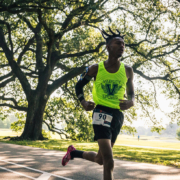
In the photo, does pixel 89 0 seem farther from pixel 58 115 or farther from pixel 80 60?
pixel 58 115

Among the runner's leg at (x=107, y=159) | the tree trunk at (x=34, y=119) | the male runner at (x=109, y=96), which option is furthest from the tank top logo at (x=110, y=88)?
the tree trunk at (x=34, y=119)

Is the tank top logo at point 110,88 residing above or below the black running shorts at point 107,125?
above

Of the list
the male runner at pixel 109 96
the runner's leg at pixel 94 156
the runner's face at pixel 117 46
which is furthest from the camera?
the runner's leg at pixel 94 156

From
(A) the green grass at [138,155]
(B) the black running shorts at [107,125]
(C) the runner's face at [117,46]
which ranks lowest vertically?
(A) the green grass at [138,155]

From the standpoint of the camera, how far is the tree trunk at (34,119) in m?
17.6

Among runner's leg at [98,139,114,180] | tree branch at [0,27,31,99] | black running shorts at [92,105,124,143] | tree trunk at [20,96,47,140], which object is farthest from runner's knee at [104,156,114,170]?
tree branch at [0,27,31,99]

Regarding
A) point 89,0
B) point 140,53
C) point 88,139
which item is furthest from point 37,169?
point 88,139

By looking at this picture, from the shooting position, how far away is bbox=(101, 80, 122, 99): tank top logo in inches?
141

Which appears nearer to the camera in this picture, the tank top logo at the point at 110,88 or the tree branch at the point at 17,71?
the tank top logo at the point at 110,88

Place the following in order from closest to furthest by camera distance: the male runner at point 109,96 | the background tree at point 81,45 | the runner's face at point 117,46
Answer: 1. the male runner at point 109,96
2. the runner's face at point 117,46
3. the background tree at point 81,45

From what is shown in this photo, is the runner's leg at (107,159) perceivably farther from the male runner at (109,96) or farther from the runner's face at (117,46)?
the runner's face at (117,46)

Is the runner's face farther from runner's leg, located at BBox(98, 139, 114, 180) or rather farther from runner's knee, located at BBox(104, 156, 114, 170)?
runner's knee, located at BBox(104, 156, 114, 170)

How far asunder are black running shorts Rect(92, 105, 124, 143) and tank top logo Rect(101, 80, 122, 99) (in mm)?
182

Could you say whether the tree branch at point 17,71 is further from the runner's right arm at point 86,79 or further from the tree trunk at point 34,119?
the runner's right arm at point 86,79
